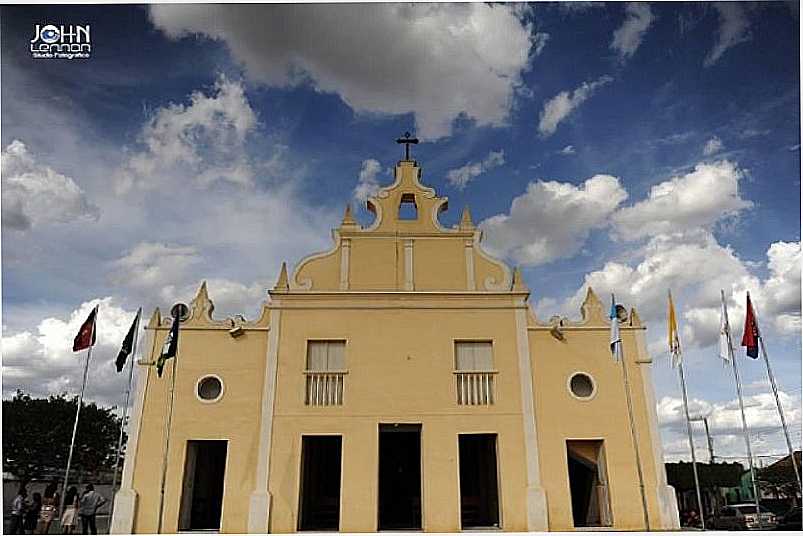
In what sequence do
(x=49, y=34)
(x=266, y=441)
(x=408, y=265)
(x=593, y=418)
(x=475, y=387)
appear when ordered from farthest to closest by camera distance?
(x=408, y=265)
(x=475, y=387)
(x=593, y=418)
(x=266, y=441)
(x=49, y=34)

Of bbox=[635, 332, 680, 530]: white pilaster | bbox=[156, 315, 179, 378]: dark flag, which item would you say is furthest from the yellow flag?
bbox=[156, 315, 179, 378]: dark flag

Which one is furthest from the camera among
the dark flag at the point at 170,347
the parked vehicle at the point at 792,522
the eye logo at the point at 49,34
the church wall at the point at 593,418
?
the church wall at the point at 593,418

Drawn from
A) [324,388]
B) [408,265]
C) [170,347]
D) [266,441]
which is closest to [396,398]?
[324,388]

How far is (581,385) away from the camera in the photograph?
48.4ft

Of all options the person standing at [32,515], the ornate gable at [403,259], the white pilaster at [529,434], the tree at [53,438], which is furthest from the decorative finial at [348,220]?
the tree at [53,438]

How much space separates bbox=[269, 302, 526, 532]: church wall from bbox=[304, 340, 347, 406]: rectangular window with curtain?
158mm

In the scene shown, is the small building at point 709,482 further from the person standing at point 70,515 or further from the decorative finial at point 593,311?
the person standing at point 70,515

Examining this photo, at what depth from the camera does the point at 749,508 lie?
19484 millimetres

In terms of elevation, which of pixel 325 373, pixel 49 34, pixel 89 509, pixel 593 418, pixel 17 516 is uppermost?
pixel 49 34

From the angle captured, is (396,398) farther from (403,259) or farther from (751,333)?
(751,333)

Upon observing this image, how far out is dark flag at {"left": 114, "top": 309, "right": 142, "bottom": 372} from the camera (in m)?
13.8

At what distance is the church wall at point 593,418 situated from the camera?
13742 mm

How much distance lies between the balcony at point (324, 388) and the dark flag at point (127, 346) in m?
3.75

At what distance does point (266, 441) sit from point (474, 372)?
15.5 ft
